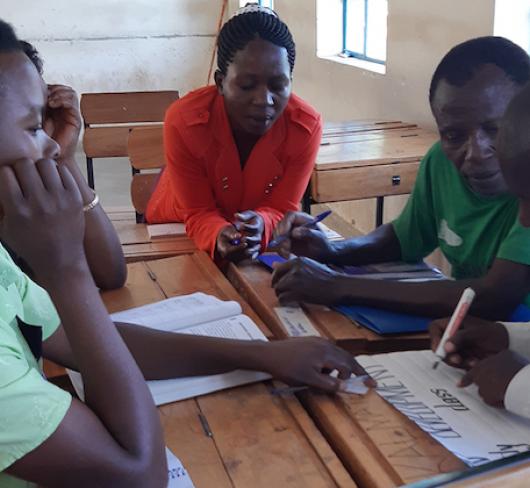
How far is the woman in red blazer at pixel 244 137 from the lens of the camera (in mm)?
1885

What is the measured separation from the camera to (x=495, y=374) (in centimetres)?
96

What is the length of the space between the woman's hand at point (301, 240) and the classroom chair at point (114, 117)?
A: 5.10 feet

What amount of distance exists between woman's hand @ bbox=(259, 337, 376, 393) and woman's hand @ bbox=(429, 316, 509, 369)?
0.14m

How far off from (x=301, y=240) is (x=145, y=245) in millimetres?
563

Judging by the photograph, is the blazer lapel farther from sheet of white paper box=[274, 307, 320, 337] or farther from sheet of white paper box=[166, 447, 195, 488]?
sheet of white paper box=[166, 447, 195, 488]

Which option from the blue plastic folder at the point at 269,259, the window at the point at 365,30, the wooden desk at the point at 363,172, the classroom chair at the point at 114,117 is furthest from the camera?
the window at the point at 365,30

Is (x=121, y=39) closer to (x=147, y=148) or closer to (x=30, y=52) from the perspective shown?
(x=147, y=148)

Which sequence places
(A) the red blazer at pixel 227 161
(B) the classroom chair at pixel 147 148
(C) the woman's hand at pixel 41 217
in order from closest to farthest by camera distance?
(C) the woman's hand at pixel 41 217
(A) the red blazer at pixel 227 161
(B) the classroom chair at pixel 147 148

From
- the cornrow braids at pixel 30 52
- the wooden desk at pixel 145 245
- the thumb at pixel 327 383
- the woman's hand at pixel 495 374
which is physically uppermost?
the cornrow braids at pixel 30 52

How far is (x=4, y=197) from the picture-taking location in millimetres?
832

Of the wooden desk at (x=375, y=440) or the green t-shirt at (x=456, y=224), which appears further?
the green t-shirt at (x=456, y=224)

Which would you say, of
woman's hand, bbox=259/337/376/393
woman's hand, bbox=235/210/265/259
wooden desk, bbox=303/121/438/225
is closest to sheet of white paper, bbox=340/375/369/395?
woman's hand, bbox=259/337/376/393

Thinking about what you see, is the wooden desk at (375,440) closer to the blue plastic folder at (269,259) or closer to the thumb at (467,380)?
the thumb at (467,380)

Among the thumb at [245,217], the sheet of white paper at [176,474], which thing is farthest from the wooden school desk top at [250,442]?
the thumb at [245,217]
